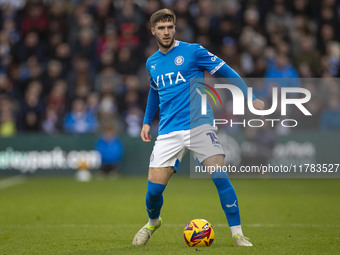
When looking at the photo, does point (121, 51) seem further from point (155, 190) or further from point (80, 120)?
point (155, 190)

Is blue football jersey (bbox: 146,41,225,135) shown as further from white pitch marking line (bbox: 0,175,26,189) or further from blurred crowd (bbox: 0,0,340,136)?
blurred crowd (bbox: 0,0,340,136)

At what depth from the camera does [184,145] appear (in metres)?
7.20

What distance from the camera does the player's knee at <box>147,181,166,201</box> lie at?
7223 mm

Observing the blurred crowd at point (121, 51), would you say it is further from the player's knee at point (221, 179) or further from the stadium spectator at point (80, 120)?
the player's knee at point (221, 179)

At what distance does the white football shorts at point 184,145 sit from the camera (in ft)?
23.4

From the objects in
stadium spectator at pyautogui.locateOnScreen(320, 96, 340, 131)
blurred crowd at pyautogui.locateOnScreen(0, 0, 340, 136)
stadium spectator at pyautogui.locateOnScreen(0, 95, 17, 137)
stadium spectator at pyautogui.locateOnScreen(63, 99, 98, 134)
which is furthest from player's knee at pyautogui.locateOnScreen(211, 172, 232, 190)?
stadium spectator at pyautogui.locateOnScreen(0, 95, 17, 137)

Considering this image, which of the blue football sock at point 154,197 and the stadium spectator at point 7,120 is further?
the stadium spectator at point 7,120

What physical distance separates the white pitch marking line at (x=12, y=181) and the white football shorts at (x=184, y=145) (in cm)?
910

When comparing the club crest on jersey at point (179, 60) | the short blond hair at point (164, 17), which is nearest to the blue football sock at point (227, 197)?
the club crest on jersey at point (179, 60)

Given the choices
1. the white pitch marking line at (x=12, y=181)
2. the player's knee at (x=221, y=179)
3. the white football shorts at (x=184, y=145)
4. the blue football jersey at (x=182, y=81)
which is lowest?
the white pitch marking line at (x=12, y=181)

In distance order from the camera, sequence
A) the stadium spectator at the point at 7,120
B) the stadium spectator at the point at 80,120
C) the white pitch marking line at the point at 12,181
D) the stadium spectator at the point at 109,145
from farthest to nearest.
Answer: the stadium spectator at the point at 7,120 < the stadium spectator at the point at 80,120 < the stadium spectator at the point at 109,145 < the white pitch marking line at the point at 12,181

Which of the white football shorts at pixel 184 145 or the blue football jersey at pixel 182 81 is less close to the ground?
the blue football jersey at pixel 182 81

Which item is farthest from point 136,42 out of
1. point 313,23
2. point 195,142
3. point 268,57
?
point 195,142

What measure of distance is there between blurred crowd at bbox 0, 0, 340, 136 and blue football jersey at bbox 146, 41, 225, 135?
9.48 m
